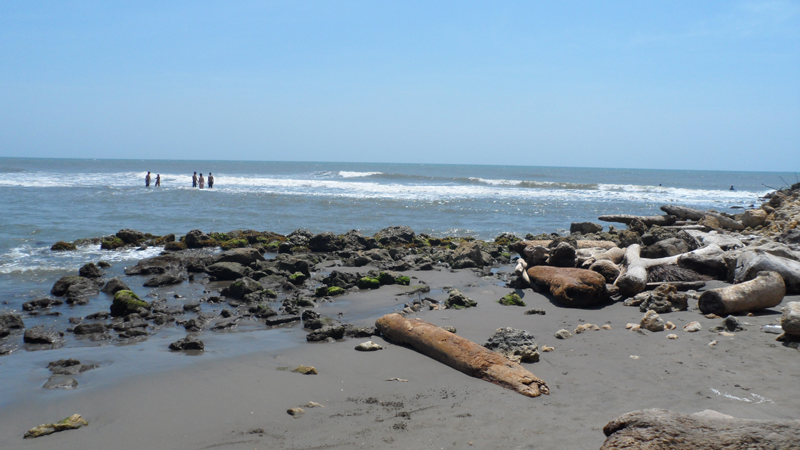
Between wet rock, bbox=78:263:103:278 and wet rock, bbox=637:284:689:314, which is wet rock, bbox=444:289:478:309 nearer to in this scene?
wet rock, bbox=637:284:689:314

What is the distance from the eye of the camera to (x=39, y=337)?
22.5 feet

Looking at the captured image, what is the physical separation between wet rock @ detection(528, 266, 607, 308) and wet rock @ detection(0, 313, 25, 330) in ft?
26.5

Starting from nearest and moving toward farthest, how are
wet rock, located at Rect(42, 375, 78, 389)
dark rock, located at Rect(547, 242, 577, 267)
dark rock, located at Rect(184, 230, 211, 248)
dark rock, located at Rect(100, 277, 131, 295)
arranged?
wet rock, located at Rect(42, 375, 78, 389) → dark rock, located at Rect(547, 242, 577, 267) → dark rock, located at Rect(100, 277, 131, 295) → dark rock, located at Rect(184, 230, 211, 248)

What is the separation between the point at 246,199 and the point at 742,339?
28246 mm

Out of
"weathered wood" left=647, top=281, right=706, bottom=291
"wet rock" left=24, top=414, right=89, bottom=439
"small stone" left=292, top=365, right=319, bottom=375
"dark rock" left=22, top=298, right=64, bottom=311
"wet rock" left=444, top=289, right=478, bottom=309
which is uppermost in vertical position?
"weathered wood" left=647, top=281, right=706, bottom=291

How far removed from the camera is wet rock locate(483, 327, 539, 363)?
18.0ft

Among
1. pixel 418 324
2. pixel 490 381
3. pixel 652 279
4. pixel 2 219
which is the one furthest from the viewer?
pixel 2 219

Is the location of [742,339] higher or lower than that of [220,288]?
higher

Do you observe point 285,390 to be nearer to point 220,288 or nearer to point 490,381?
point 490,381

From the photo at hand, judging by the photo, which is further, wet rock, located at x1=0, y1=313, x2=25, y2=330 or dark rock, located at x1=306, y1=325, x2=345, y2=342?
wet rock, located at x1=0, y1=313, x2=25, y2=330

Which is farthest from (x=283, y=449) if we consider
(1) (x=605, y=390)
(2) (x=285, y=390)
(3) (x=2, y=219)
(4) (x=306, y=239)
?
(3) (x=2, y=219)

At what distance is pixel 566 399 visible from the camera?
4531 millimetres

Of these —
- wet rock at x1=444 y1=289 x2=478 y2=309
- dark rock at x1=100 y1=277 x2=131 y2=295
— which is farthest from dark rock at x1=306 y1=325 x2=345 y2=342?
dark rock at x1=100 y1=277 x2=131 y2=295

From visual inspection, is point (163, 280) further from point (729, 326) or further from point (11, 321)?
point (729, 326)
